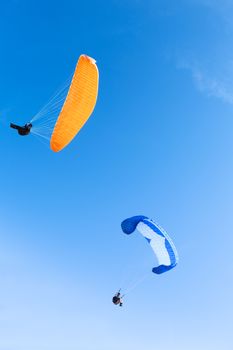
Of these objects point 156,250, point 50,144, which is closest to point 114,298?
point 156,250

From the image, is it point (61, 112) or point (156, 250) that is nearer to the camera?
point (61, 112)

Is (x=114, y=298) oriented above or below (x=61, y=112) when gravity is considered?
below

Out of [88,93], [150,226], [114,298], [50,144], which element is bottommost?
[114,298]

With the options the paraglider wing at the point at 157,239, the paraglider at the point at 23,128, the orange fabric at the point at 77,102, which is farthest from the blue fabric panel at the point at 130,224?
the paraglider at the point at 23,128

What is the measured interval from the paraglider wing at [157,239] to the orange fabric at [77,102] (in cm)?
649

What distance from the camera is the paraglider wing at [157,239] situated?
2592 cm

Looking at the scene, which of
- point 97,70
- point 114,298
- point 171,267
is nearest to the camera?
point 97,70

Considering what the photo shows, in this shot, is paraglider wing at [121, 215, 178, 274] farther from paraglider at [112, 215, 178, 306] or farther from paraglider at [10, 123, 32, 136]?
paraglider at [10, 123, 32, 136]

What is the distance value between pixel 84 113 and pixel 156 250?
9.18 meters

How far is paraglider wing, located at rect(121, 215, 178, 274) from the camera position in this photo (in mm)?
25922

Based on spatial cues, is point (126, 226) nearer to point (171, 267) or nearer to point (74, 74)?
point (171, 267)

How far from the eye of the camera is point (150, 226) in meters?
26.4

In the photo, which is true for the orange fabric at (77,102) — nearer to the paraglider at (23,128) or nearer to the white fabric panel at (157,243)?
the paraglider at (23,128)

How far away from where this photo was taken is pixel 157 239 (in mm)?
26516
